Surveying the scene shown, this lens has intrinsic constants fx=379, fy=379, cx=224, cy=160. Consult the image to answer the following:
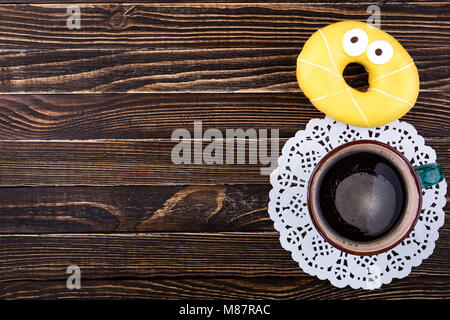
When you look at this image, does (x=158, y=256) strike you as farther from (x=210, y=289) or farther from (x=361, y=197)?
(x=361, y=197)

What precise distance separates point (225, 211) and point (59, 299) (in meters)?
0.45

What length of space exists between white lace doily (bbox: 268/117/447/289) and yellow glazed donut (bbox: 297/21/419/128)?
0.07 m

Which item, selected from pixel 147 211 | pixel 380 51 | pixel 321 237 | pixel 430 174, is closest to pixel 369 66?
pixel 380 51

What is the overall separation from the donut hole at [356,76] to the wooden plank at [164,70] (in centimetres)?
12

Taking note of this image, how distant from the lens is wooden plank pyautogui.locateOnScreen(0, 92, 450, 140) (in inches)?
35.2

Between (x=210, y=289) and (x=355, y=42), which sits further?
(x=210, y=289)

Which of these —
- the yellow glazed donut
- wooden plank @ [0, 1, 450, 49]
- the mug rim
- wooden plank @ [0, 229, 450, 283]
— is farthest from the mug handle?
wooden plank @ [0, 1, 450, 49]

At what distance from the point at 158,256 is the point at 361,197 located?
482 millimetres

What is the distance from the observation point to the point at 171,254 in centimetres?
90

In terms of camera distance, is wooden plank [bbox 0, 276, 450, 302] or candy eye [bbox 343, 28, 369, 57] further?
wooden plank [bbox 0, 276, 450, 302]

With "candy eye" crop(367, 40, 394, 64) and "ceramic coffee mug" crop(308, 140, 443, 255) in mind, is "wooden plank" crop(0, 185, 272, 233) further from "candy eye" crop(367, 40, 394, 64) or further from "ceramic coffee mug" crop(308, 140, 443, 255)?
"candy eye" crop(367, 40, 394, 64)

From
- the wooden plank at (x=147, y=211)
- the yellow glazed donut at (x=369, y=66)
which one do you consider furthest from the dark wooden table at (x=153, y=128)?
the yellow glazed donut at (x=369, y=66)

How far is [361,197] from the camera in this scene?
81 centimetres
